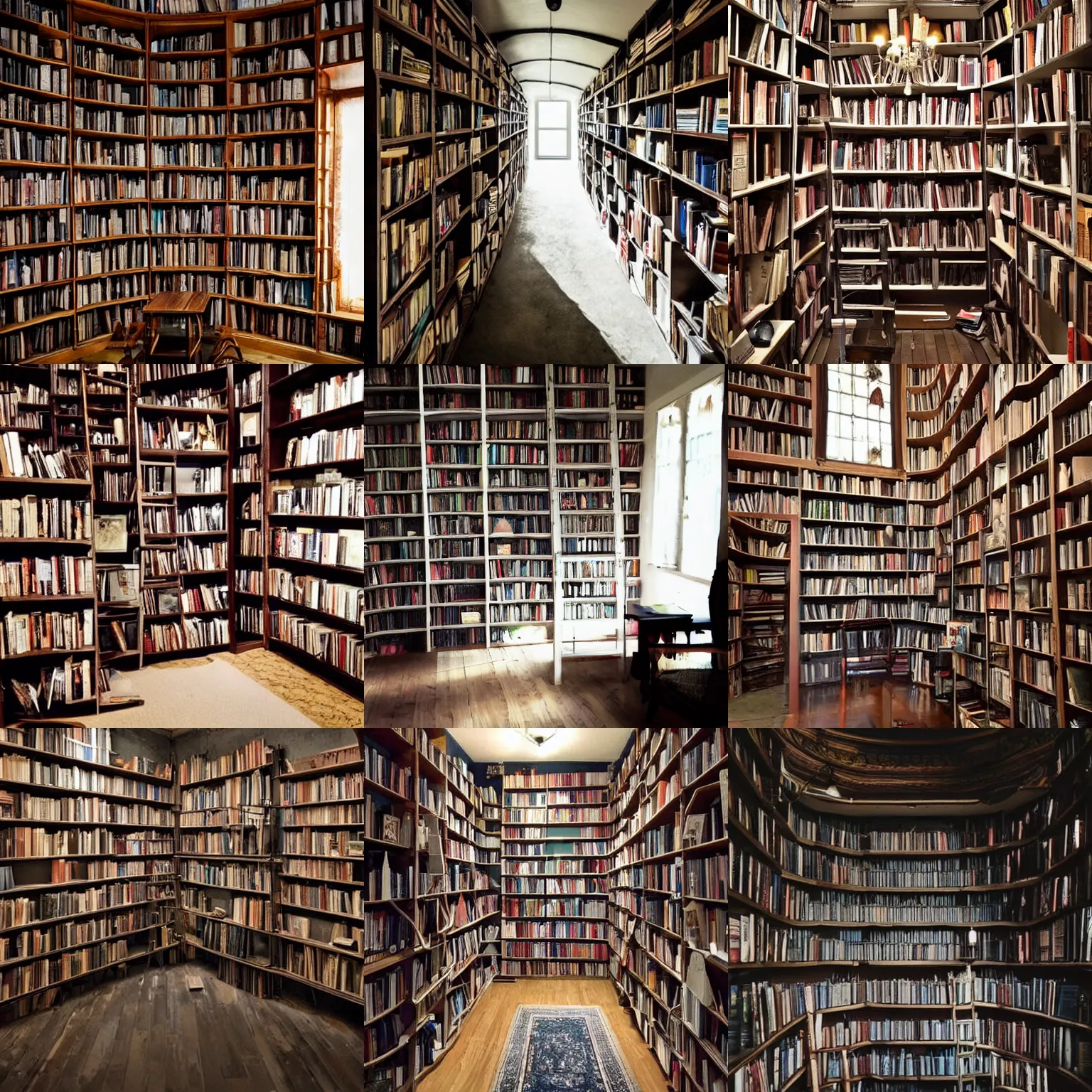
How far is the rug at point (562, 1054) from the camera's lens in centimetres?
390

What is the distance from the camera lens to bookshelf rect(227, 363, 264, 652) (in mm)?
3514

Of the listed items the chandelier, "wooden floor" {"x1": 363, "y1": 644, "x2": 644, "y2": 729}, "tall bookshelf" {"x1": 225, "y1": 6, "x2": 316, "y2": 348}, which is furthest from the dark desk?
the chandelier

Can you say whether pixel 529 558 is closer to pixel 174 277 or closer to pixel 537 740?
pixel 537 740

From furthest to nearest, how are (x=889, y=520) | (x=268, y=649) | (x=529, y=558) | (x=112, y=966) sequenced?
(x=112, y=966) → (x=268, y=649) → (x=889, y=520) → (x=529, y=558)

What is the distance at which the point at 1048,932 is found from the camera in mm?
3875

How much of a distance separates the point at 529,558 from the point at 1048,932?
314cm

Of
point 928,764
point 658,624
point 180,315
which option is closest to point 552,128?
point 180,315

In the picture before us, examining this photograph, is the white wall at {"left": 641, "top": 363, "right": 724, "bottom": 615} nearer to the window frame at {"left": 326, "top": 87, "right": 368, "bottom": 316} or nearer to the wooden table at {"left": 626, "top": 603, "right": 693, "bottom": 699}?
the wooden table at {"left": 626, "top": 603, "right": 693, "bottom": 699}

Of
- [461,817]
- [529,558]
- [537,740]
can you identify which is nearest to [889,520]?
[529,558]

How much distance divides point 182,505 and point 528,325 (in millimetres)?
1652

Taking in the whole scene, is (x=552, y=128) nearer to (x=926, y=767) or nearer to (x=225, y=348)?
(x=225, y=348)

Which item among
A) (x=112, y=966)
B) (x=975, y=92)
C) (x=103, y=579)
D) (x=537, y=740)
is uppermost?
(x=975, y=92)

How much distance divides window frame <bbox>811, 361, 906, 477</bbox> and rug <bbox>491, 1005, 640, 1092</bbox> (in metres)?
3.05

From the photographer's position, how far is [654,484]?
10.2 feet
